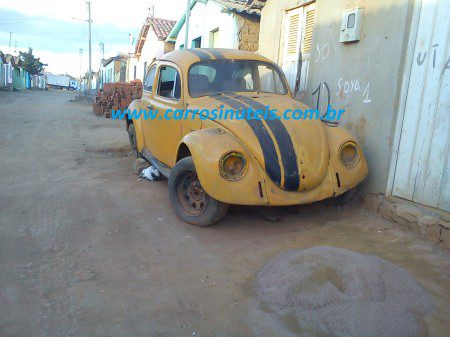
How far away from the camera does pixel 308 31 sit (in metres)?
6.47

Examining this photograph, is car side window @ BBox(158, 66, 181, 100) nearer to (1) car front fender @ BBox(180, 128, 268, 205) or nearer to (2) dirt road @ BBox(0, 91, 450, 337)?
(2) dirt road @ BBox(0, 91, 450, 337)

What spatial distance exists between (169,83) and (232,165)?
2.11 metres

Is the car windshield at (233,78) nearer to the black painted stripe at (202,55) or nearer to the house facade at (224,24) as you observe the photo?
the black painted stripe at (202,55)

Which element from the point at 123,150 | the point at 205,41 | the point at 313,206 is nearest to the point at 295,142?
the point at 313,206

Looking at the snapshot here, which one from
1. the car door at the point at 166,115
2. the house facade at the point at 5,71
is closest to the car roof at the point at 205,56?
the car door at the point at 166,115

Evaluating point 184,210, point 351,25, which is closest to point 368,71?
point 351,25

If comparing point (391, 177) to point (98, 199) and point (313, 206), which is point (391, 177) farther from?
point (98, 199)

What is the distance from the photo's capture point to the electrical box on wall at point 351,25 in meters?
4.94

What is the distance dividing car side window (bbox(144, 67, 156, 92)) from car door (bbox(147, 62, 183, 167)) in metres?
0.21

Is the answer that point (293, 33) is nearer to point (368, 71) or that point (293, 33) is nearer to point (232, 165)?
point (368, 71)

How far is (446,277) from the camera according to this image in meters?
3.19

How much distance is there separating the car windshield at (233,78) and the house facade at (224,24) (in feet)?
11.4

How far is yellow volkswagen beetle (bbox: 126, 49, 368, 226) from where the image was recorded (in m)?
3.84

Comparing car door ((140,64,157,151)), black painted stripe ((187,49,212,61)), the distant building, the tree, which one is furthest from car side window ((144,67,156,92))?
the tree
